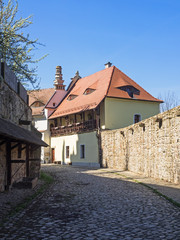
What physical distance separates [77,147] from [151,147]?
51.6 feet

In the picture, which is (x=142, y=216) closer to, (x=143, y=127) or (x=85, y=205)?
(x=85, y=205)

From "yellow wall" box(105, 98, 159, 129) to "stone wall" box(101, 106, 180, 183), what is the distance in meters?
4.76

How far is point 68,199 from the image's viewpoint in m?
8.47

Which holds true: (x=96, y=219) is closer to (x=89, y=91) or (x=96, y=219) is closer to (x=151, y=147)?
(x=151, y=147)

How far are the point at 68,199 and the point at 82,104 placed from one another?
22.4 m

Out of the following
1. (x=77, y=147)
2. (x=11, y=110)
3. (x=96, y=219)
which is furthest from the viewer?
(x=77, y=147)

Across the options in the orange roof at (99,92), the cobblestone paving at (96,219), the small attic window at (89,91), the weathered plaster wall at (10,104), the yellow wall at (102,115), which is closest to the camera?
the cobblestone paving at (96,219)

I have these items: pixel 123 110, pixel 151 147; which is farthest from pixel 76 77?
pixel 151 147

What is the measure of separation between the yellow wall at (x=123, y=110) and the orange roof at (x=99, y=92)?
1.79 feet

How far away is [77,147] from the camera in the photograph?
3055cm

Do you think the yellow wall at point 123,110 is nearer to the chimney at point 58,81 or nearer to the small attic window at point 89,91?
the small attic window at point 89,91

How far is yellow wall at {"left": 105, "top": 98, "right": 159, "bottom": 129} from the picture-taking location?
28506 millimetres

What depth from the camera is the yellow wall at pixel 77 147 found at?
2759cm

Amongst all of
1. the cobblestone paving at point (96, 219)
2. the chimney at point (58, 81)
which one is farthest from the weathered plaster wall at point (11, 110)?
the chimney at point (58, 81)
